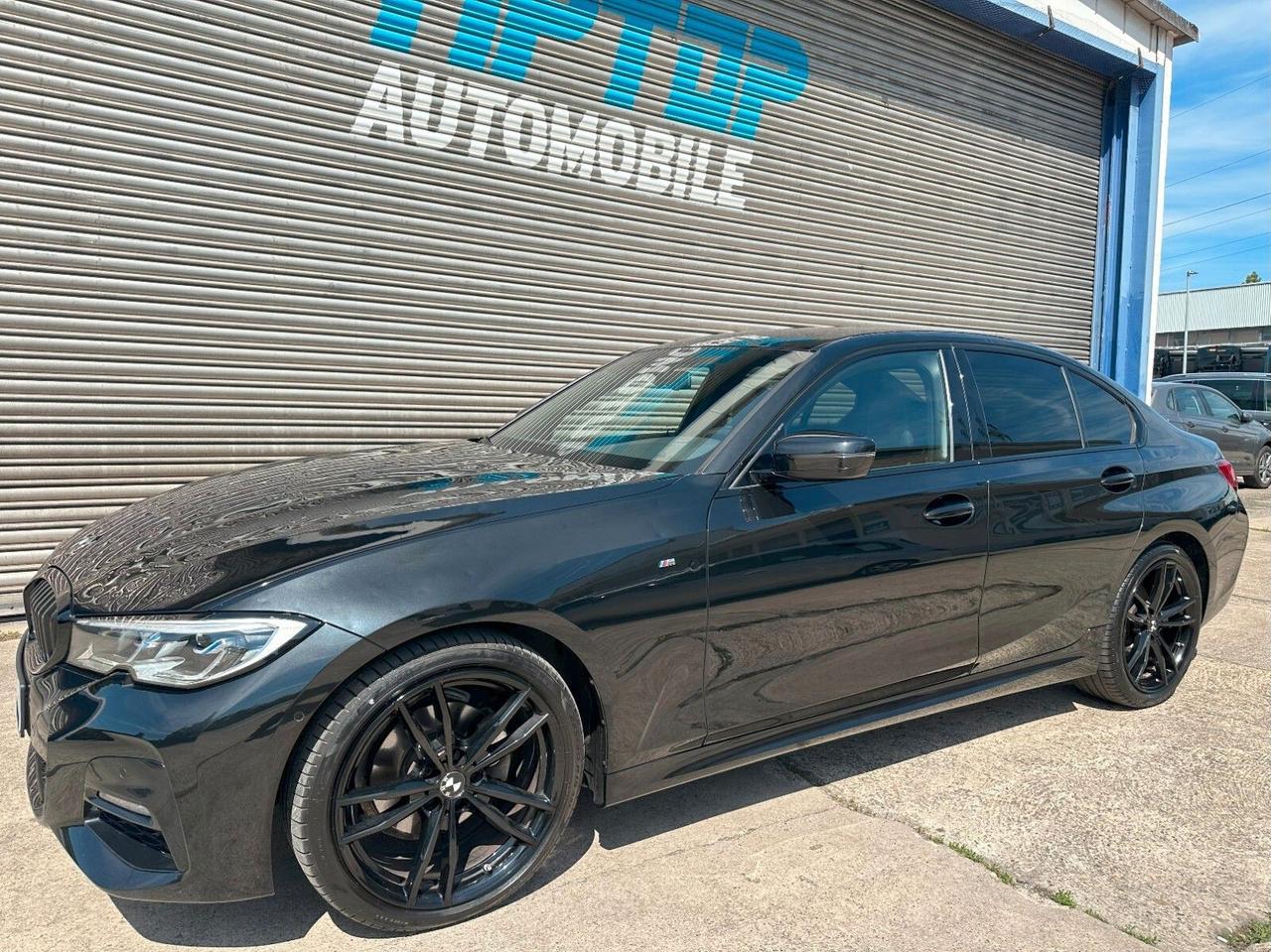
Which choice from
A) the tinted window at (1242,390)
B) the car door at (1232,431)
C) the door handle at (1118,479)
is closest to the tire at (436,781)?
the door handle at (1118,479)

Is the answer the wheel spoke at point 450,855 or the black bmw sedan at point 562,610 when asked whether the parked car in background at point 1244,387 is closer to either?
the black bmw sedan at point 562,610

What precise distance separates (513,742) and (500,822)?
8.2 inches

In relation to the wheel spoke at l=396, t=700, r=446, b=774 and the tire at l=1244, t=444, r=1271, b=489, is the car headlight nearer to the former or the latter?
the wheel spoke at l=396, t=700, r=446, b=774

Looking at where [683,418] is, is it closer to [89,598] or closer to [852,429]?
[852,429]

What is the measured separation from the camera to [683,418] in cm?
295

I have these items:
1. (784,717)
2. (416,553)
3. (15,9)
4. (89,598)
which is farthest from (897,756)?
(15,9)

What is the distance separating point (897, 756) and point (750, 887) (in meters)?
1.07

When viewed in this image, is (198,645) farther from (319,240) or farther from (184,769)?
(319,240)

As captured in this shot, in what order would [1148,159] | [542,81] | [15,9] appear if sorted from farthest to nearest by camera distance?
[1148,159], [542,81], [15,9]

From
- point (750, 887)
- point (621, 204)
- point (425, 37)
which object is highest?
point (425, 37)

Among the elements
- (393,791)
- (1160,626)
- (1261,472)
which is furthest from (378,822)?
(1261,472)

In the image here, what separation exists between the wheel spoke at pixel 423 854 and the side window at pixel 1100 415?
9.21ft

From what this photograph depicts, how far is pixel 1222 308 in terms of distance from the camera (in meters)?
44.2

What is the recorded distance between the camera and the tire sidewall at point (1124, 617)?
3572 millimetres
